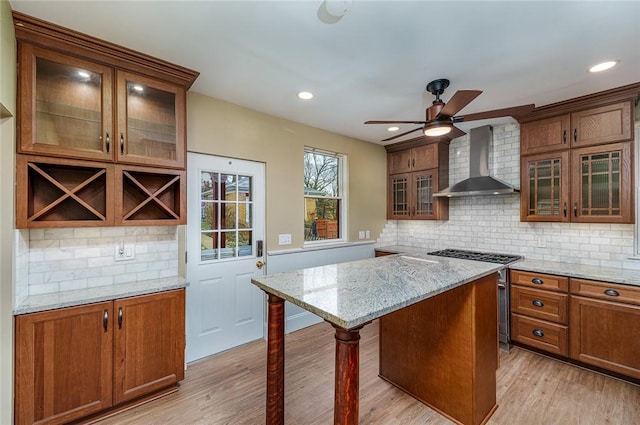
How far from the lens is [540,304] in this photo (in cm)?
285

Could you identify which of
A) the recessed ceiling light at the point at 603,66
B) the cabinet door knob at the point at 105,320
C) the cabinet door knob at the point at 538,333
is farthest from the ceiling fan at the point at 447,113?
the cabinet door knob at the point at 105,320

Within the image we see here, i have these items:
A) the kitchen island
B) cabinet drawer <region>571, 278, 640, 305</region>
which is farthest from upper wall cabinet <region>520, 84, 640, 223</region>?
the kitchen island

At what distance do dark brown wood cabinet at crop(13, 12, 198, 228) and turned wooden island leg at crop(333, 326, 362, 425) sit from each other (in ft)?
5.93

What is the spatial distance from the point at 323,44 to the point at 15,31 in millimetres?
1910

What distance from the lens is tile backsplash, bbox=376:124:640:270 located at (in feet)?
9.64

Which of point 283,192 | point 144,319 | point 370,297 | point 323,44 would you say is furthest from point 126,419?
point 323,44

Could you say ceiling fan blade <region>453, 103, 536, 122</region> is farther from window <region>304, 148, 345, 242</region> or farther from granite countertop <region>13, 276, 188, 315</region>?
granite countertop <region>13, 276, 188, 315</region>

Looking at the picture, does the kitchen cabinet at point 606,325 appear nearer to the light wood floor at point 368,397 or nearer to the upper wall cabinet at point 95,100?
the light wood floor at point 368,397

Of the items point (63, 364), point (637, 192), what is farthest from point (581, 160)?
point (63, 364)

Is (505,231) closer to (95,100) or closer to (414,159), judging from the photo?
(414,159)

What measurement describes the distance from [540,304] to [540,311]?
7 cm

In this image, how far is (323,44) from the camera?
1.94m

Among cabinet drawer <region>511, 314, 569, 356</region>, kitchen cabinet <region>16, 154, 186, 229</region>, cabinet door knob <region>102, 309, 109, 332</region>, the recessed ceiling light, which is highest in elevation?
the recessed ceiling light

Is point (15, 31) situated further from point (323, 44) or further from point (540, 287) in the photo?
point (540, 287)
